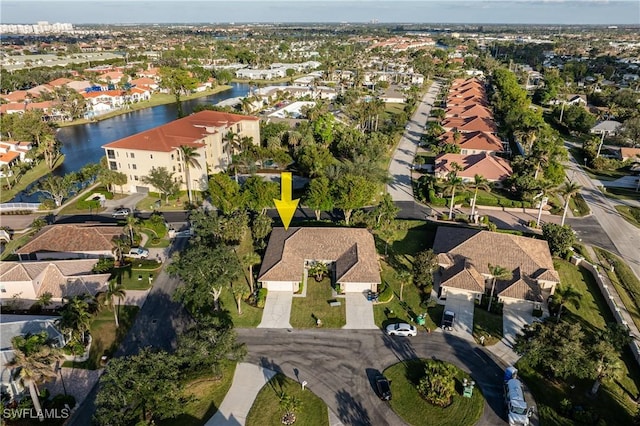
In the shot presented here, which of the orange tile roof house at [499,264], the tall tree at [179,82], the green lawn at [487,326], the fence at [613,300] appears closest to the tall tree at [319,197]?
the orange tile roof house at [499,264]

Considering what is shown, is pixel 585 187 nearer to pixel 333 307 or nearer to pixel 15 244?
pixel 333 307

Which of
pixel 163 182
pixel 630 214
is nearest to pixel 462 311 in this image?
pixel 630 214

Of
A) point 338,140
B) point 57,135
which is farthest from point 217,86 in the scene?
point 338,140

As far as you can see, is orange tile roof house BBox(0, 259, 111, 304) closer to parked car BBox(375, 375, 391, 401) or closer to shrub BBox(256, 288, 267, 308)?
shrub BBox(256, 288, 267, 308)

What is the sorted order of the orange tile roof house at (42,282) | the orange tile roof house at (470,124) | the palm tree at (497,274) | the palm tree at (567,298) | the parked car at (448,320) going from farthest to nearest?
the orange tile roof house at (470,124) → the orange tile roof house at (42,282) → the palm tree at (497,274) → the parked car at (448,320) → the palm tree at (567,298)

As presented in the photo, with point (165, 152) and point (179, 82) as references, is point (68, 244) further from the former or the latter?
point (179, 82)

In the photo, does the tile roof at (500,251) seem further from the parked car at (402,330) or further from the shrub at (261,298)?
the shrub at (261,298)
